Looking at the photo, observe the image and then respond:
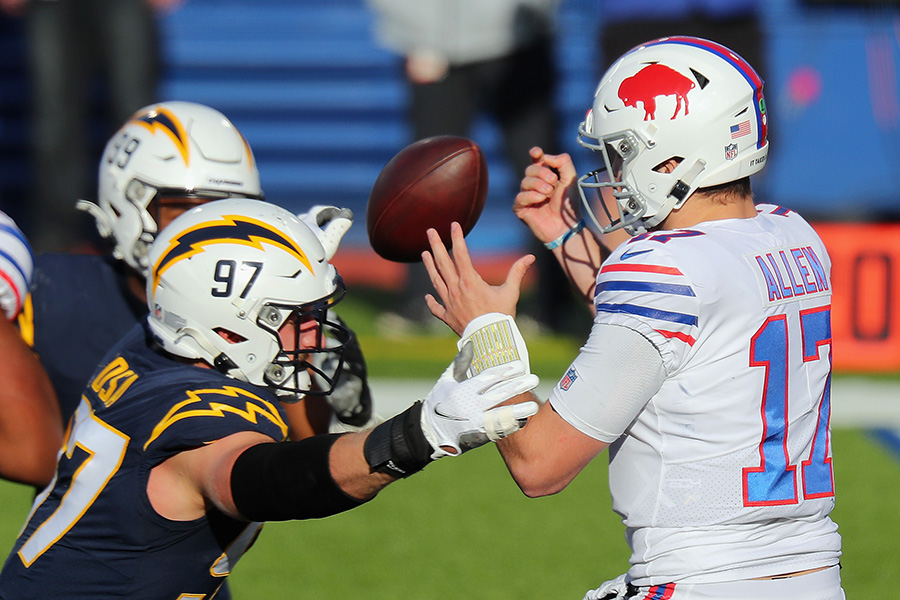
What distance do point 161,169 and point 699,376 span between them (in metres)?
1.84

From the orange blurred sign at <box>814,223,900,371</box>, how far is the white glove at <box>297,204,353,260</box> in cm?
422

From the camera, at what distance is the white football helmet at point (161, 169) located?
10.7 ft

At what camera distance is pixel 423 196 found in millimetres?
2684

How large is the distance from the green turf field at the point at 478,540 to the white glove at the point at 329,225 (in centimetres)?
143

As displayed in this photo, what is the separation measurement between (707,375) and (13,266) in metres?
1.73

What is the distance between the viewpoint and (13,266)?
2.84 m

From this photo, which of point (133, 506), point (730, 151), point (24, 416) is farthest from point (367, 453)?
point (24, 416)

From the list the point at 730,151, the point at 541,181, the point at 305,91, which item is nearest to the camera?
the point at 730,151

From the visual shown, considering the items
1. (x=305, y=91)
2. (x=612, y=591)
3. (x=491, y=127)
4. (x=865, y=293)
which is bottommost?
(x=865, y=293)

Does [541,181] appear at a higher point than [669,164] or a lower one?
lower

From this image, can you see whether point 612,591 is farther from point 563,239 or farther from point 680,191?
point 563,239

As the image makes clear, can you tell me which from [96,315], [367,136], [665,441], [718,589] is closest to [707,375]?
[665,441]

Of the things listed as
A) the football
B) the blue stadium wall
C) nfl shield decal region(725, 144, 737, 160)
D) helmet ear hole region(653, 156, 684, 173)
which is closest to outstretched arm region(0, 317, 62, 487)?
the football

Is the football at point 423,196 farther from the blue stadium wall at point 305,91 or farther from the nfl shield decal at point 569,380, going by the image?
the blue stadium wall at point 305,91
